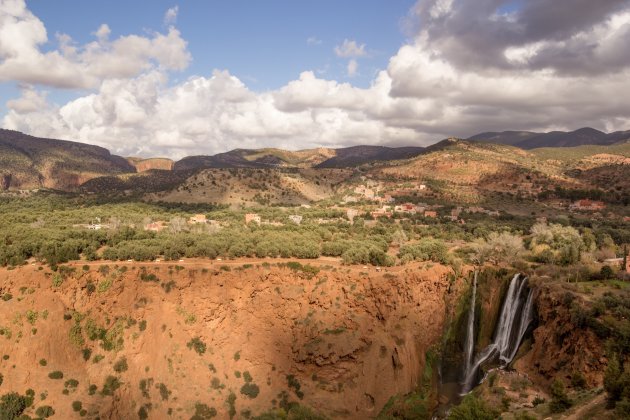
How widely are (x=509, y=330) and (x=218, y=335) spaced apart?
3098 centimetres

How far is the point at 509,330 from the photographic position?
4378cm

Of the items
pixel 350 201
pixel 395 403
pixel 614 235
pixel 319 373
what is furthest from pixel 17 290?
pixel 350 201

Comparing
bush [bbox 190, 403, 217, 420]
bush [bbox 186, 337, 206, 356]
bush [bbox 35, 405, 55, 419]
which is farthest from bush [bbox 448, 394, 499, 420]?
bush [bbox 35, 405, 55, 419]

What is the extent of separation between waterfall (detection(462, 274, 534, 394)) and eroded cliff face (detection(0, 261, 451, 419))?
5.18m

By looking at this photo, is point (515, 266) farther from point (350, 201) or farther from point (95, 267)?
point (350, 201)

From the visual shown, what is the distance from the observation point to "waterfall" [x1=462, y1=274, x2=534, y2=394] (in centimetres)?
4241

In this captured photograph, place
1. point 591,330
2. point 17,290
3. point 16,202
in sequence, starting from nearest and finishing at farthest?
point 591,330 < point 17,290 < point 16,202

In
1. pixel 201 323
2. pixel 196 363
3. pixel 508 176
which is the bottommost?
pixel 196 363

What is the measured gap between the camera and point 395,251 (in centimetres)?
6253

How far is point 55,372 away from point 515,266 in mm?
52396

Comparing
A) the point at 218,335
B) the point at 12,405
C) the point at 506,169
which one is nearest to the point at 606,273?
the point at 218,335

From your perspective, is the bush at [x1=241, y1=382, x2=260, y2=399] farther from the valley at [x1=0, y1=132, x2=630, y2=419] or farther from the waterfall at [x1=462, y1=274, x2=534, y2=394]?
the waterfall at [x1=462, y1=274, x2=534, y2=394]

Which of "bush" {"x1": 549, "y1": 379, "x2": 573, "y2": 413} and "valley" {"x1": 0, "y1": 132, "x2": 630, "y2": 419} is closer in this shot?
"bush" {"x1": 549, "y1": 379, "x2": 573, "y2": 413}

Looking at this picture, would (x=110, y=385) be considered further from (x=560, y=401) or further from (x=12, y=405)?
(x=560, y=401)
